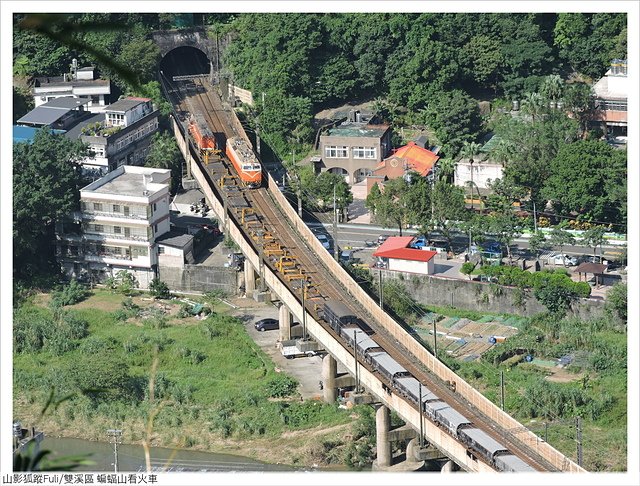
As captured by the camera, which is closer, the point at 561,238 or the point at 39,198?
the point at 561,238

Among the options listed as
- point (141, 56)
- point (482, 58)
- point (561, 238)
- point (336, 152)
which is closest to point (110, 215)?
point (336, 152)

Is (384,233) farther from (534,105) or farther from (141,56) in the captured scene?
(141,56)

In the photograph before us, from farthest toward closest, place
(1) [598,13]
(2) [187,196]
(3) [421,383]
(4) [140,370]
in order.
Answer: (1) [598,13]
(2) [187,196]
(4) [140,370]
(3) [421,383]

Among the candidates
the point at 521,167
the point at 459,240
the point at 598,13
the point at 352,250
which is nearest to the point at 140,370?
the point at 352,250

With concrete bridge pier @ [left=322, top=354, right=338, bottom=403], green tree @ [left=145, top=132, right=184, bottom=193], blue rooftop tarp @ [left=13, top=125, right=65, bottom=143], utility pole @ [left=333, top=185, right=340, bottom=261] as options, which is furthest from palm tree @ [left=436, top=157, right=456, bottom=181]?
concrete bridge pier @ [left=322, top=354, right=338, bottom=403]

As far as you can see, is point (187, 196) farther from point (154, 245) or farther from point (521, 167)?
point (521, 167)

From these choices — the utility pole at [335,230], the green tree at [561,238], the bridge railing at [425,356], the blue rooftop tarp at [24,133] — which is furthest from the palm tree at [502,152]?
the blue rooftop tarp at [24,133]
